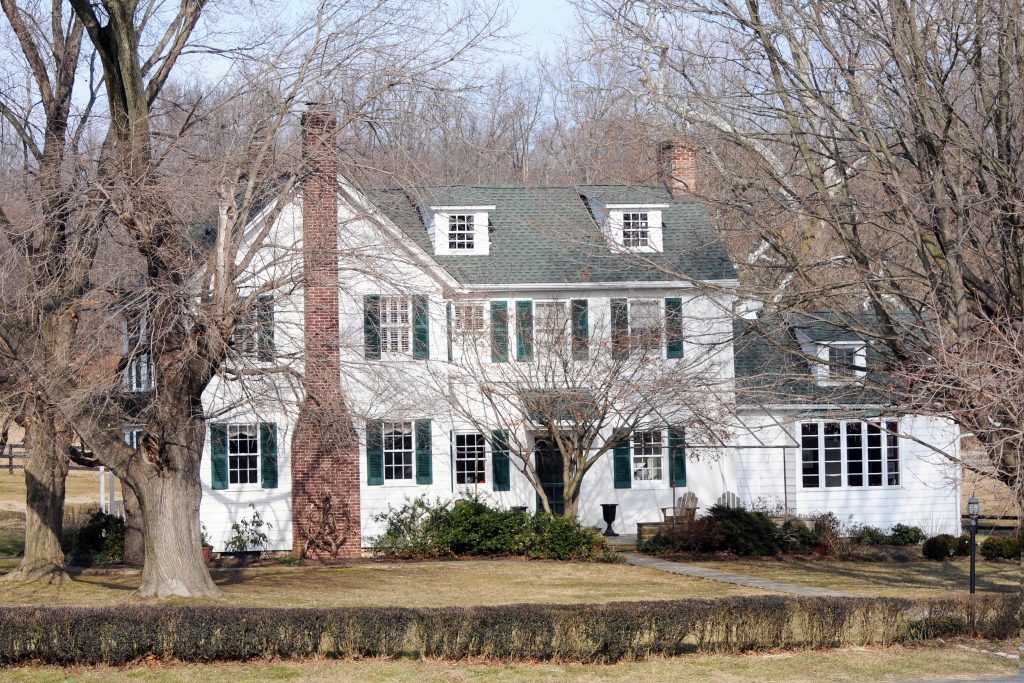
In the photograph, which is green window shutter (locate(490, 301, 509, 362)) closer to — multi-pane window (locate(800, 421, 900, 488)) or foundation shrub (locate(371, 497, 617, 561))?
foundation shrub (locate(371, 497, 617, 561))

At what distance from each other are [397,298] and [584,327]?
26.8 feet

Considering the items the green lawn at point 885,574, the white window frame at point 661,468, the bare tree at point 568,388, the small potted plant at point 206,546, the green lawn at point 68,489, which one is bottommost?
the green lawn at point 885,574

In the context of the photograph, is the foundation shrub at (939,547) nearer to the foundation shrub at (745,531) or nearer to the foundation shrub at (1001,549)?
the foundation shrub at (1001,549)

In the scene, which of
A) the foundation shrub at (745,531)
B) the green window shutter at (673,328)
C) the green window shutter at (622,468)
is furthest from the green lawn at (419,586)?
the green window shutter at (673,328)

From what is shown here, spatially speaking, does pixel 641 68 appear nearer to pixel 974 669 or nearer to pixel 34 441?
pixel 974 669

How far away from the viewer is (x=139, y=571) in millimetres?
20312

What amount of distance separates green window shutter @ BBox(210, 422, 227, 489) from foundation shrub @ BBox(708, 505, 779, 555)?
32.7 feet

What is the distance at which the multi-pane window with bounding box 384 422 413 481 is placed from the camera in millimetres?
23938

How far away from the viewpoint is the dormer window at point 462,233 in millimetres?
25688

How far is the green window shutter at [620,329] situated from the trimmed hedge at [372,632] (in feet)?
35.0

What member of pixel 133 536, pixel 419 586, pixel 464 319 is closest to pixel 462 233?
pixel 464 319

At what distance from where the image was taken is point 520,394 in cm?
2230

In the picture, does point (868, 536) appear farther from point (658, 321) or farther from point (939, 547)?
point (658, 321)

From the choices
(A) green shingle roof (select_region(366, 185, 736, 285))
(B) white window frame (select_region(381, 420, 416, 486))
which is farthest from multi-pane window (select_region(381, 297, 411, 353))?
(B) white window frame (select_region(381, 420, 416, 486))
